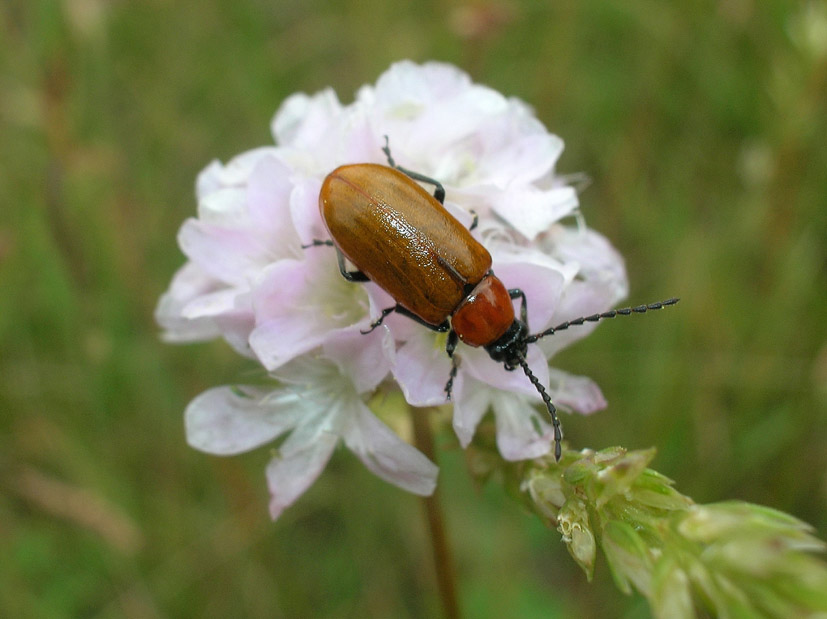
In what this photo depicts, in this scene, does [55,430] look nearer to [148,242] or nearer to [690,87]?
[148,242]

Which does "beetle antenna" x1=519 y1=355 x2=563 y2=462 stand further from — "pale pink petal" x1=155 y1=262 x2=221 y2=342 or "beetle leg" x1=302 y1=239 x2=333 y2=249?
"pale pink petal" x1=155 y1=262 x2=221 y2=342

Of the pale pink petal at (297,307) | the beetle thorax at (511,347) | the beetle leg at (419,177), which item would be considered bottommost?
the beetle thorax at (511,347)

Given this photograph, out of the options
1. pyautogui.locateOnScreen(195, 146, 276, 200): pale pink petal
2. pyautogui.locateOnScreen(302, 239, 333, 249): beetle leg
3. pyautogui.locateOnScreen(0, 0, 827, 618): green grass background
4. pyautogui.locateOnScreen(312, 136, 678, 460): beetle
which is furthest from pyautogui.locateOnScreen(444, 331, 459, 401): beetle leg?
pyautogui.locateOnScreen(0, 0, 827, 618): green grass background

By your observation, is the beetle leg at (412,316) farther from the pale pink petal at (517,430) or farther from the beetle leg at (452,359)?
the pale pink petal at (517,430)

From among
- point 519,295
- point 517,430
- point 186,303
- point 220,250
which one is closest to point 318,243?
point 220,250

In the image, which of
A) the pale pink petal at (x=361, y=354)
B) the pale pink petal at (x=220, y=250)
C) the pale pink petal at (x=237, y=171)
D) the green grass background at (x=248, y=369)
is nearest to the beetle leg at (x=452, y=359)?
the pale pink petal at (x=361, y=354)

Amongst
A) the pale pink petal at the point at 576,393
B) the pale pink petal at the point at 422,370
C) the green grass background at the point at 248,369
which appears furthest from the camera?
the green grass background at the point at 248,369

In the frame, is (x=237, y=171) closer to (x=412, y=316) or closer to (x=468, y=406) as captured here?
(x=412, y=316)
